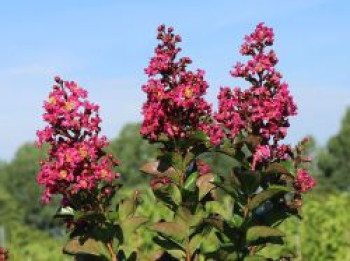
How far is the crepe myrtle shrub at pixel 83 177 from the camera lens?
4461 millimetres

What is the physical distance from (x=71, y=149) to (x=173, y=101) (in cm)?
63

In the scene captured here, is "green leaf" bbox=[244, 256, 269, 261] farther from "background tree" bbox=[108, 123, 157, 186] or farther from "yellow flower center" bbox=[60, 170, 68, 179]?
"background tree" bbox=[108, 123, 157, 186]

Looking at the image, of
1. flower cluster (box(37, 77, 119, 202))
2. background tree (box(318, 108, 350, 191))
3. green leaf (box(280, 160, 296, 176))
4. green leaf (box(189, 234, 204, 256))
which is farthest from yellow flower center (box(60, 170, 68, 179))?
background tree (box(318, 108, 350, 191))

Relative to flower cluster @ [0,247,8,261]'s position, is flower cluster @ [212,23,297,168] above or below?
above

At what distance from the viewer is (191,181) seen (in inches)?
186

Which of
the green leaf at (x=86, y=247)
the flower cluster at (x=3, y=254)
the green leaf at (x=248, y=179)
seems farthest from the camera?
the flower cluster at (x=3, y=254)

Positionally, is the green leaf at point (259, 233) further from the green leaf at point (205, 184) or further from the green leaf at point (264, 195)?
the green leaf at point (205, 184)

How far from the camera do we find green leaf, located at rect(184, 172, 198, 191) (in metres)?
4.70

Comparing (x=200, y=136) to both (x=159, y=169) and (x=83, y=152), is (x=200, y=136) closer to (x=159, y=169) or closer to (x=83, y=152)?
(x=159, y=169)

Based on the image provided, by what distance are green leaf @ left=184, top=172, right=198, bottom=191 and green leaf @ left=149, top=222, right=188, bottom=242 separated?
0.22m

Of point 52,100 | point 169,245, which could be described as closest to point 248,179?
point 169,245

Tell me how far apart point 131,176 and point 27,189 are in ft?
43.3

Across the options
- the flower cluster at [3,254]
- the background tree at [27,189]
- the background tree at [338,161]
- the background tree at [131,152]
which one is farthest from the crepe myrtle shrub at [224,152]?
the background tree at [27,189]

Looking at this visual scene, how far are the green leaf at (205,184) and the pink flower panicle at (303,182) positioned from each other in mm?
521
